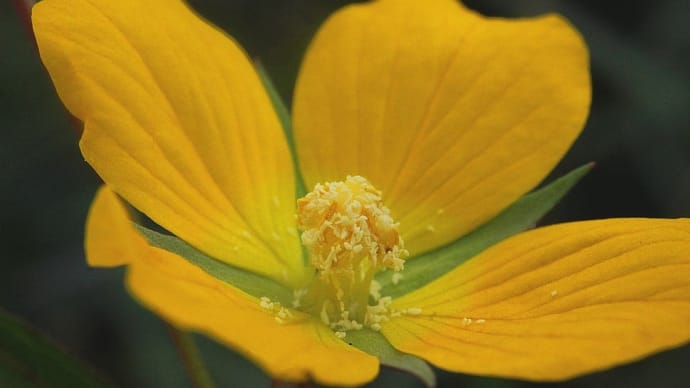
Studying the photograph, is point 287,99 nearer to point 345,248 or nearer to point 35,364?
point 345,248

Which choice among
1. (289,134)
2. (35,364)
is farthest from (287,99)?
(35,364)

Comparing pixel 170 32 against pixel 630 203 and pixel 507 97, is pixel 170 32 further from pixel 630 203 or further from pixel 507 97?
pixel 630 203

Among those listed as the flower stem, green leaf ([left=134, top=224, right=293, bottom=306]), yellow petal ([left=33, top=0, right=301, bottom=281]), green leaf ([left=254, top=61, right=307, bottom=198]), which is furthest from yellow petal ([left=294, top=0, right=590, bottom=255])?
the flower stem

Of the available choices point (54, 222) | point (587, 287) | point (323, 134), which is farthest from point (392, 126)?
point (54, 222)

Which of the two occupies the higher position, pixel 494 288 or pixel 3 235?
pixel 494 288

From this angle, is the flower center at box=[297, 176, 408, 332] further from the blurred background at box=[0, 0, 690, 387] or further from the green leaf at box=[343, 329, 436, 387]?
the blurred background at box=[0, 0, 690, 387]

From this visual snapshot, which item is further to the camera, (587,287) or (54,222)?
(54,222)
